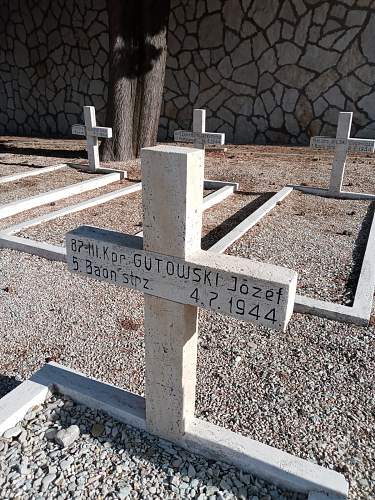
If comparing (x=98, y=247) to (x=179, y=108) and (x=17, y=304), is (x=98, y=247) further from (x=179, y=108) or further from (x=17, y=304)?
(x=179, y=108)

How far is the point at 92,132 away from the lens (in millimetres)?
7824

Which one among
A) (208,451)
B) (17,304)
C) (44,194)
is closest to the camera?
(208,451)

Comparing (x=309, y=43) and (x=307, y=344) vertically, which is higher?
(x=309, y=43)

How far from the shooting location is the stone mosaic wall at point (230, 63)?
392 inches

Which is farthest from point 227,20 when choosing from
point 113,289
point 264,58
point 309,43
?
point 113,289

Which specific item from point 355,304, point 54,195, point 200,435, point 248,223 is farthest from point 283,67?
point 200,435

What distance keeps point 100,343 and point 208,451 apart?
4.08ft

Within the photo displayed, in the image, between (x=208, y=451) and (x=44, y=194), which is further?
(x=44, y=194)

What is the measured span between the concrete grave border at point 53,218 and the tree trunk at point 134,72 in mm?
2272

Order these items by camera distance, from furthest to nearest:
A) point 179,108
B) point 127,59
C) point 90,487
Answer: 1. point 179,108
2. point 127,59
3. point 90,487

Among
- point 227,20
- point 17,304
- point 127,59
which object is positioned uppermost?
point 227,20

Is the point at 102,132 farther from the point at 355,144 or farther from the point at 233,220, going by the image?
the point at 355,144

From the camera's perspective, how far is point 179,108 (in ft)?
39.2

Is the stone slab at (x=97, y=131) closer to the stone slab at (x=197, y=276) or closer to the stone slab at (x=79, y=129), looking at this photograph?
the stone slab at (x=79, y=129)
